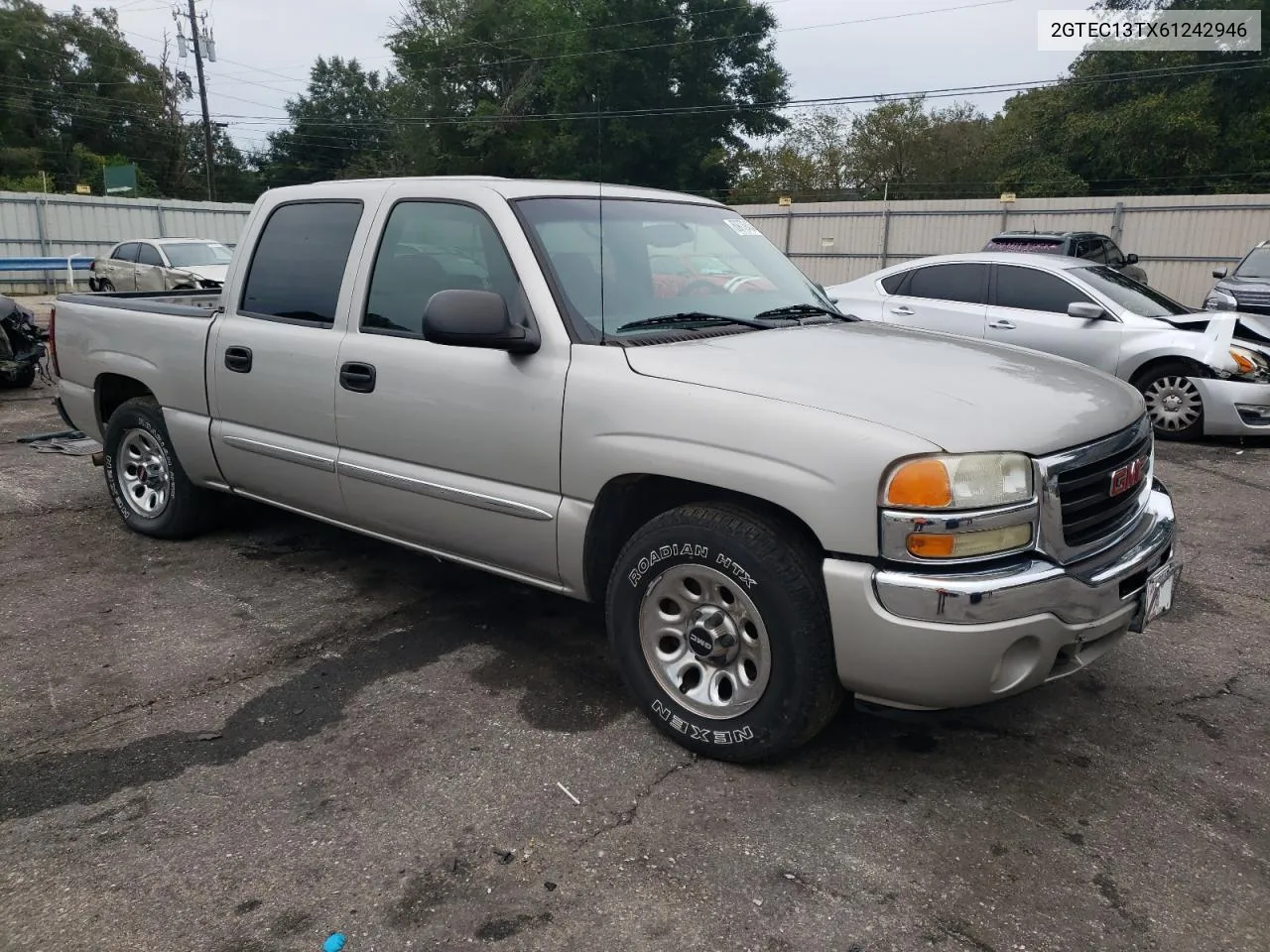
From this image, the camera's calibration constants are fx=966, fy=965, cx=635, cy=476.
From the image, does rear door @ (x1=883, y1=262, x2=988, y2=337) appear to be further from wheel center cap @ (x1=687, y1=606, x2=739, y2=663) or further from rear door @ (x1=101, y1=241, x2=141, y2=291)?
rear door @ (x1=101, y1=241, x2=141, y2=291)

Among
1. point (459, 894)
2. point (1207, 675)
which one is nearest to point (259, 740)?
point (459, 894)

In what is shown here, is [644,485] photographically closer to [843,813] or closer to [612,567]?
[612,567]

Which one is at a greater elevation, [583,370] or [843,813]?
[583,370]

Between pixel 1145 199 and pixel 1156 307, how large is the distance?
12.4 metres

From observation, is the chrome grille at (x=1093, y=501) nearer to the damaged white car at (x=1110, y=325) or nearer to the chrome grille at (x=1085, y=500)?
the chrome grille at (x=1085, y=500)

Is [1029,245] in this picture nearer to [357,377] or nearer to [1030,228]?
[1030,228]

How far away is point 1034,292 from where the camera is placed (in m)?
8.67

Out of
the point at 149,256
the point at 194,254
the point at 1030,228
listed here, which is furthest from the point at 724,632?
the point at 1030,228

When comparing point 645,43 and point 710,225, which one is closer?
point 710,225

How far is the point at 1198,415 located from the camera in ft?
26.8

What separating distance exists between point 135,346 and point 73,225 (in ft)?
78.7

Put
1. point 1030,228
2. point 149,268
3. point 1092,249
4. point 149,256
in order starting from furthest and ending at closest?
point 1030,228 → point 149,256 → point 149,268 → point 1092,249

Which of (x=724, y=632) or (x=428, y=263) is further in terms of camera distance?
(x=428, y=263)

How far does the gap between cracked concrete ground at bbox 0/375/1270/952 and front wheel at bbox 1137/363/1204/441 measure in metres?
4.32
